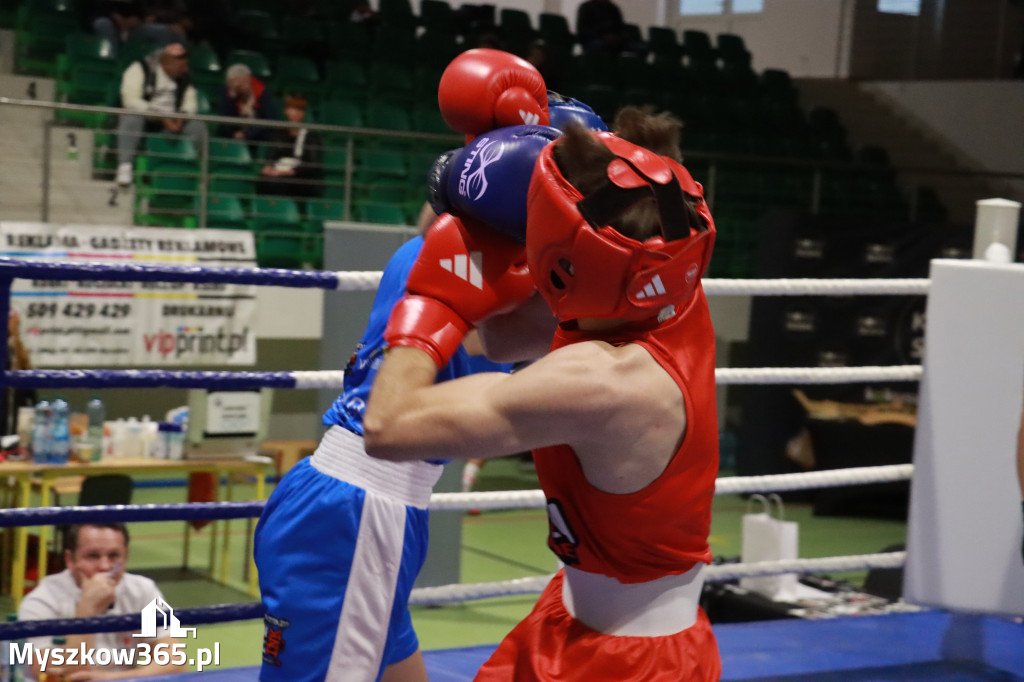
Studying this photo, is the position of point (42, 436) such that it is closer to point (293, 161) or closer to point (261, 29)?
point (293, 161)

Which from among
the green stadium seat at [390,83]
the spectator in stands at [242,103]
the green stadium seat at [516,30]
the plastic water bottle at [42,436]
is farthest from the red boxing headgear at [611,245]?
the green stadium seat at [516,30]

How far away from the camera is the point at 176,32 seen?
297 inches

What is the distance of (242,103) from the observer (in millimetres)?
7082

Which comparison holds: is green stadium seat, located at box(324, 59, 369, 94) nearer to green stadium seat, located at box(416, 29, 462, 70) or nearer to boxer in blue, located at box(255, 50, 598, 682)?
green stadium seat, located at box(416, 29, 462, 70)

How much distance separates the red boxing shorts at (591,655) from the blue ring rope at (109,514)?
0.88 metres

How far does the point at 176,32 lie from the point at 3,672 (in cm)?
575

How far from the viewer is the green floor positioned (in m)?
4.45

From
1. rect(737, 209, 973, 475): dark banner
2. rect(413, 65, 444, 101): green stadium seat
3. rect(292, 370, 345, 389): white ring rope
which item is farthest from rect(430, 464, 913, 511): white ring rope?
rect(413, 65, 444, 101): green stadium seat

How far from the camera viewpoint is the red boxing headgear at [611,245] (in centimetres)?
122

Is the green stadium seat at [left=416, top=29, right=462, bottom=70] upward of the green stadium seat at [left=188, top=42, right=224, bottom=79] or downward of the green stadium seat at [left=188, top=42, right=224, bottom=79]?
upward

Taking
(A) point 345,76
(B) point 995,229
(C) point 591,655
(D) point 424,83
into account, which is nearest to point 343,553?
(C) point 591,655

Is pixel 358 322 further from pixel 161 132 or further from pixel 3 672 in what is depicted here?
pixel 161 132

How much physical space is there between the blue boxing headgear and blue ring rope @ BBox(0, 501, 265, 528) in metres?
0.99

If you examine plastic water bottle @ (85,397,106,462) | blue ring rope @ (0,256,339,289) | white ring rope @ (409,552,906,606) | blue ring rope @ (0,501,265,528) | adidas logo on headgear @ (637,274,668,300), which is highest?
adidas logo on headgear @ (637,274,668,300)
